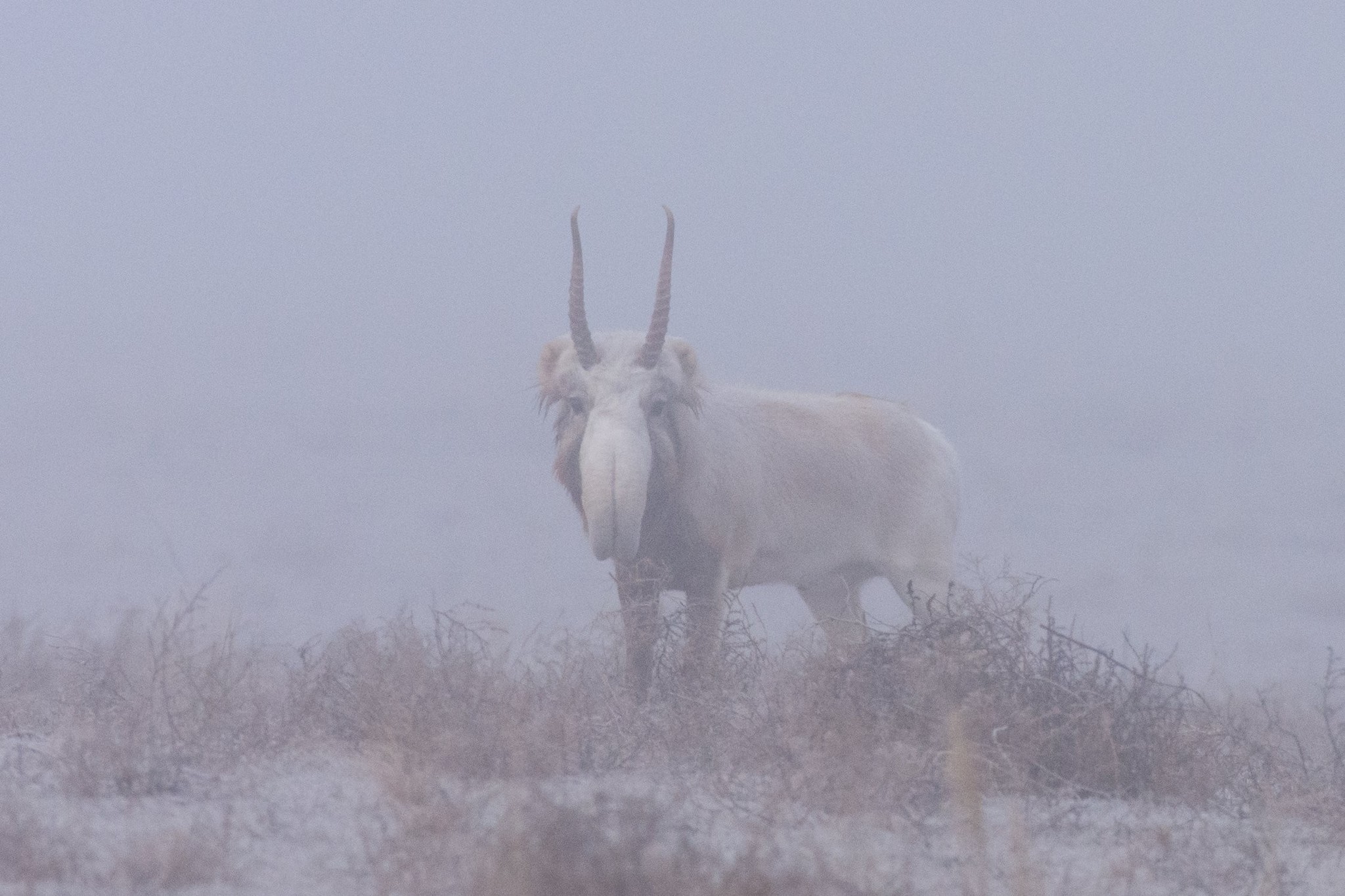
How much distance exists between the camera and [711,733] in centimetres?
483

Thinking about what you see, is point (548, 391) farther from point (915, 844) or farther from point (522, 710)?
point (915, 844)

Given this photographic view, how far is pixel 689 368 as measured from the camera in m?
7.69

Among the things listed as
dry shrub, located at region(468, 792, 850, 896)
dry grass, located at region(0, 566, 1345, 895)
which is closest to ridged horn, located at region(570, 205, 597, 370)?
dry grass, located at region(0, 566, 1345, 895)

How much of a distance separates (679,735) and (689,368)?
3.20 m

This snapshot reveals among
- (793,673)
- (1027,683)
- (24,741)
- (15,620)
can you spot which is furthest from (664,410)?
(15,620)

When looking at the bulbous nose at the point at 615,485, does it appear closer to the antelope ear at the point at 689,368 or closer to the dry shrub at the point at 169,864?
the antelope ear at the point at 689,368

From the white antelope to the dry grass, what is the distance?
0.44 metres

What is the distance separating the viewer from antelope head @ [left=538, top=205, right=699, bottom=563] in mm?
6754

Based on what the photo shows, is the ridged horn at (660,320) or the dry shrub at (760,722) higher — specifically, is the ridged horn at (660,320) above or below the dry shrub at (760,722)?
above

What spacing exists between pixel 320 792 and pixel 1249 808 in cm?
302

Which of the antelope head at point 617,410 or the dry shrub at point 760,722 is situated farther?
the antelope head at point 617,410

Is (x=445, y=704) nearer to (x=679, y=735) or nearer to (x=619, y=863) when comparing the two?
(x=679, y=735)

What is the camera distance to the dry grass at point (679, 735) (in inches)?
135

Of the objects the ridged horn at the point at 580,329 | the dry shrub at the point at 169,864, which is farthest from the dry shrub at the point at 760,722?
the ridged horn at the point at 580,329
